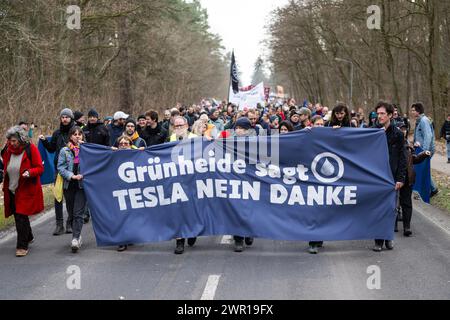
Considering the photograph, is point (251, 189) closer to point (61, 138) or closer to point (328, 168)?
point (328, 168)

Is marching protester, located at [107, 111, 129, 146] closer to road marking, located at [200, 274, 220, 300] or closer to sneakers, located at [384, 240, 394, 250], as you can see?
sneakers, located at [384, 240, 394, 250]

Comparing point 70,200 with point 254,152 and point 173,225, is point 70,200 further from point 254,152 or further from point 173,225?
point 254,152

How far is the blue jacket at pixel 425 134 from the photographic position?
11.2 meters

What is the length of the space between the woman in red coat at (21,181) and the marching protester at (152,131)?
3.16 meters

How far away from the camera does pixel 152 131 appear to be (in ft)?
40.7

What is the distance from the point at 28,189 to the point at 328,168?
4058mm

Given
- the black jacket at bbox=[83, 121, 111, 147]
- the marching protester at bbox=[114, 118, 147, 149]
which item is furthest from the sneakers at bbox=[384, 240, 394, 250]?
the black jacket at bbox=[83, 121, 111, 147]

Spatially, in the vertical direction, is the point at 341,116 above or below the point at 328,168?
above

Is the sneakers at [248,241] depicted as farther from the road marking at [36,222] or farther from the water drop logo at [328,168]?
the road marking at [36,222]

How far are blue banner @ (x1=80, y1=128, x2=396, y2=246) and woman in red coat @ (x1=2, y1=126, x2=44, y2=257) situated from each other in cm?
68

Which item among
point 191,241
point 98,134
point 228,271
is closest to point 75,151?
point 191,241

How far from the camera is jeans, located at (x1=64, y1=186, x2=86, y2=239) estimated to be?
937 cm

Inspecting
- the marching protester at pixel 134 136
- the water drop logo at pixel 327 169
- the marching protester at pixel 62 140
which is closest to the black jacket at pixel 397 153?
the water drop logo at pixel 327 169
